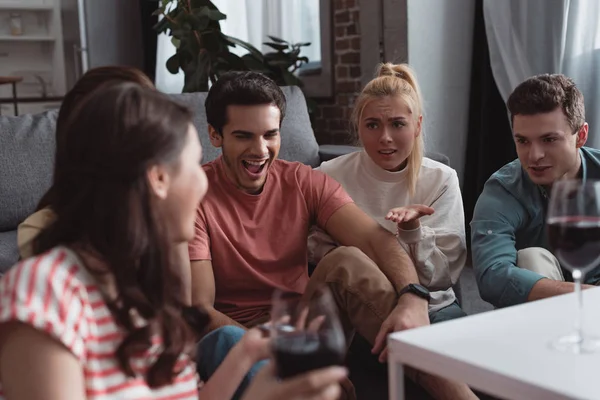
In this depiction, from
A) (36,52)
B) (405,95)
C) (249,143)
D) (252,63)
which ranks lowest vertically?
(249,143)

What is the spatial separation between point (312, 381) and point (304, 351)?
4cm

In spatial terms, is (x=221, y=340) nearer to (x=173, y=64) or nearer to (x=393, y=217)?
(x=393, y=217)

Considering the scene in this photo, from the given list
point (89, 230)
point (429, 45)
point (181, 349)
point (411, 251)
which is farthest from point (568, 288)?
point (429, 45)

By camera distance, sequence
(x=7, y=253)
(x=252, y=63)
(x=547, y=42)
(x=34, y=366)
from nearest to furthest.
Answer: (x=34, y=366)
(x=7, y=253)
(x=547, y=42)
(x=252, y=63)

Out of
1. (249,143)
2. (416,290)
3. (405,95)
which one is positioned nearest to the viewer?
(416,290)

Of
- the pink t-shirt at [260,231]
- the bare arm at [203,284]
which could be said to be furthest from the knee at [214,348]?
the pink t-shirt at [260,231]

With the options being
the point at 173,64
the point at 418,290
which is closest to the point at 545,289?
the point at 418,290

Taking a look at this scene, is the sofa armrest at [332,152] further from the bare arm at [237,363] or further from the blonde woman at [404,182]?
the bare arm at [237,363]

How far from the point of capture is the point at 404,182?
2.23m

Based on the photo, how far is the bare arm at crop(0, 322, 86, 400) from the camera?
849mm

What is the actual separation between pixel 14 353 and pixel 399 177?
1.53 meters

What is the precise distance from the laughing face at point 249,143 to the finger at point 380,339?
1.78ft

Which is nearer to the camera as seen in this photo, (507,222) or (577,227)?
(577,227)

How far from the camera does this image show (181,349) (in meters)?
0.99
